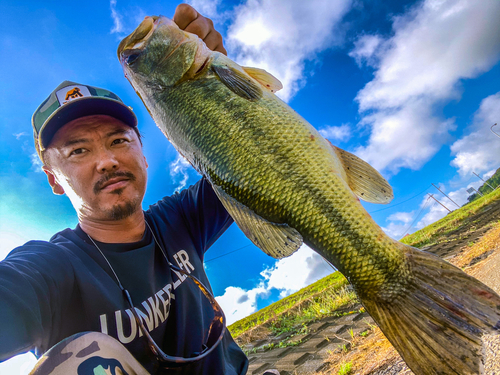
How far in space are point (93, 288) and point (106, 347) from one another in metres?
0.54

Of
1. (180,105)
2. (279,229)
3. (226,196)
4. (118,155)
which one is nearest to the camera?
(279,229)

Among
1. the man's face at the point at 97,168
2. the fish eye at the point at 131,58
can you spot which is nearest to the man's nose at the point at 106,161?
the man's face at the point at 97,168

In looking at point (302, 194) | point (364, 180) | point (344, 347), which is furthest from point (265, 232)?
point (344, 347)

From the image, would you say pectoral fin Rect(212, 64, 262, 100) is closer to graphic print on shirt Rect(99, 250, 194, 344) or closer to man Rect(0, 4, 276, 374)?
man Rect(0, 4, 276, 374)

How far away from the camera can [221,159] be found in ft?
6.31

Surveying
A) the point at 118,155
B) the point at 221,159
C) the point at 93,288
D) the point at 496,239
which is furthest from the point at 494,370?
the point at 496,239

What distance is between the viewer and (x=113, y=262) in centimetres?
221

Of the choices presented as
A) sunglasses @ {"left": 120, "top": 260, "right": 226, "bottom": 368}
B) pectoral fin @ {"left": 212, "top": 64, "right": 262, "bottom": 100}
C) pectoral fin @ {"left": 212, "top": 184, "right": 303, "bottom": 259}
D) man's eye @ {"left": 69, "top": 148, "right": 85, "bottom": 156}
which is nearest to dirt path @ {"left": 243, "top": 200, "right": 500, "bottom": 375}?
pectoral fin @ {"left": 212, "top": 184, "right": 303, "bottom": 259}

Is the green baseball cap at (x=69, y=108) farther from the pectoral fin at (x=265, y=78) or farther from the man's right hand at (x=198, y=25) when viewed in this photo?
the pectoral fin at (x=265, y=78)

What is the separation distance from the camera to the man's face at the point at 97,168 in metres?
2.34

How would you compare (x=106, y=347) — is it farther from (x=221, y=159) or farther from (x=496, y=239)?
(x=496, y=239)

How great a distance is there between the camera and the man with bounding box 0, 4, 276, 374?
1.66m

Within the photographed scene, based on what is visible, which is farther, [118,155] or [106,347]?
[118,155]

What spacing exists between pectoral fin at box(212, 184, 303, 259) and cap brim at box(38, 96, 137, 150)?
1.51 meters
